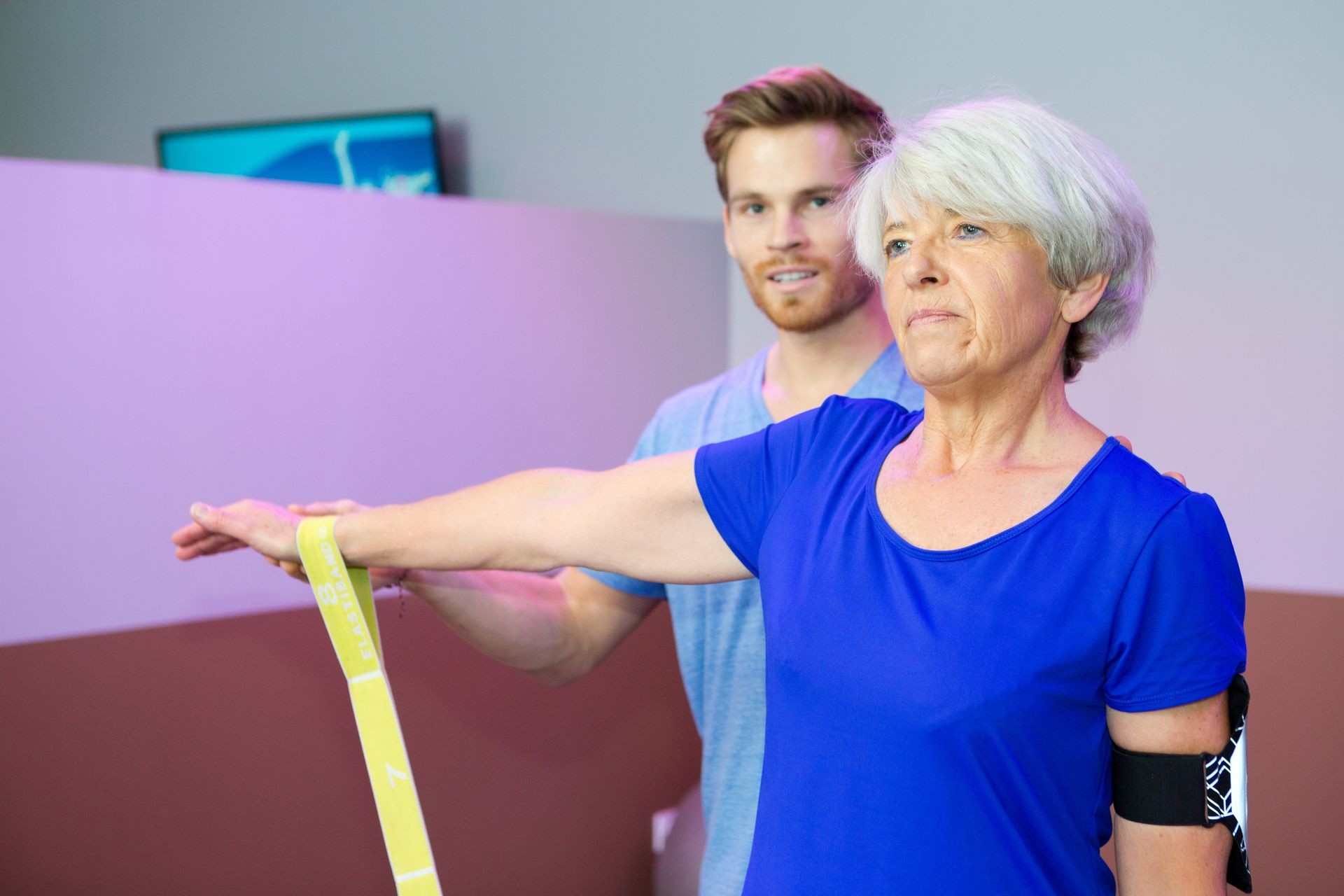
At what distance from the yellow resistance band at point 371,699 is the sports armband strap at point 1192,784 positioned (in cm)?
69

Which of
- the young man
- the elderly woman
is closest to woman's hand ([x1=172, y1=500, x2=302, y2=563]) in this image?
the young man

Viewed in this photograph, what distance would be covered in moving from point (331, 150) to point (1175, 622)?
10.4ft

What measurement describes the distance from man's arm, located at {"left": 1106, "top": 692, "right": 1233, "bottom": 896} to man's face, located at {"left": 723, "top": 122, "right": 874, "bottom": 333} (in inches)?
27.4

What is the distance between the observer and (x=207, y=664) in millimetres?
1753

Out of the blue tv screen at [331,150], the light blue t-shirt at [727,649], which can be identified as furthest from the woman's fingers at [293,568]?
the blue tv screen at [331,150]

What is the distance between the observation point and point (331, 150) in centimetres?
356

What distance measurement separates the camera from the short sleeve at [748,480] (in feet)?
3.60

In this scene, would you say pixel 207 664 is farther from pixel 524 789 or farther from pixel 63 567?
pixel 524 789

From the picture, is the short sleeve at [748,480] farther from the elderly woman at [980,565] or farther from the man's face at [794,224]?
the man's face at [794,224]

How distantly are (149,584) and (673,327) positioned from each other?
3.98 feet

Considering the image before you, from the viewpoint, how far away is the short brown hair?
1.53m

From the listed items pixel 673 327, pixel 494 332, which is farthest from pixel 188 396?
pixel 673 327

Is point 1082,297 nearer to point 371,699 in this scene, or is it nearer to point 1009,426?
point 1009,426

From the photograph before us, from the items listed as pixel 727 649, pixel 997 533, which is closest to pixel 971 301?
pixel 997 533
